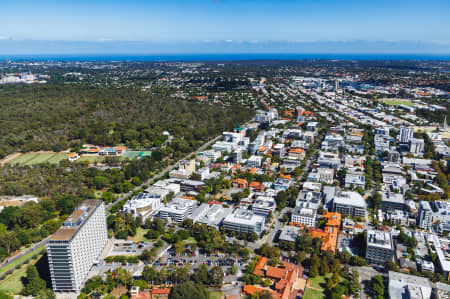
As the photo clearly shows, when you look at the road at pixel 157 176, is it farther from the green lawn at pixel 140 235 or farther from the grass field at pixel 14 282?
the grass field at pixel 14 282

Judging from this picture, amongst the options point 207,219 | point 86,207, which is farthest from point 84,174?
point 207,219

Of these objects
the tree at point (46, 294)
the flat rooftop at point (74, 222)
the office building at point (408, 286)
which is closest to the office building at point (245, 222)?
the office building at point (408, 286)

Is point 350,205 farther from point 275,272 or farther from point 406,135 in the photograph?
point 406,135

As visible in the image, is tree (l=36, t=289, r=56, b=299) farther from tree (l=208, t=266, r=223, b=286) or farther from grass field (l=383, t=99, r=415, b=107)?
grass field (l=383, t=99, r=415, b=107)

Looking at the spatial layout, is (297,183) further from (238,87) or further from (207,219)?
(238,87)

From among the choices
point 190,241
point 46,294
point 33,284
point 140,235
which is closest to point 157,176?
point 140,235
